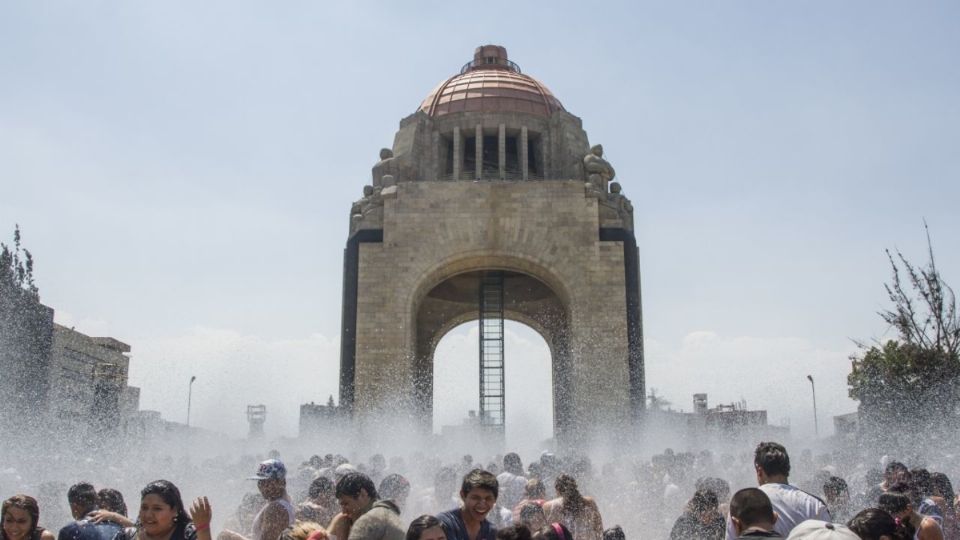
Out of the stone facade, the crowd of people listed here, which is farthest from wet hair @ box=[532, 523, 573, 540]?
the stone facade

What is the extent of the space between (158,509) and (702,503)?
135 inches

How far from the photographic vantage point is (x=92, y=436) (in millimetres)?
18141

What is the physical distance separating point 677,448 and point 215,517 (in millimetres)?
11187

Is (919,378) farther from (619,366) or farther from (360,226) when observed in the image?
(360,226)

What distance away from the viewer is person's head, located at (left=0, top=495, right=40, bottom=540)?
165 inches

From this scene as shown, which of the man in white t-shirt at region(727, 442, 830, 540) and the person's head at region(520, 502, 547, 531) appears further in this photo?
the person's head at region(520, 502, 547, 531)

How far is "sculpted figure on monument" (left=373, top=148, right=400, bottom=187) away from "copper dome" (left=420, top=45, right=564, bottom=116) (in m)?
2.14

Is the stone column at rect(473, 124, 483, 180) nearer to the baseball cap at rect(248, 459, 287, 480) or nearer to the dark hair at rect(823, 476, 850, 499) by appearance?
the dark hair at rect(823, 476, 850, 499)

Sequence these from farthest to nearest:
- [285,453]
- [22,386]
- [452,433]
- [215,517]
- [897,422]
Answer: [452,433] → [897,422] → [285,453] → [22,386] → [215,517]

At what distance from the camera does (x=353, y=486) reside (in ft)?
14.6

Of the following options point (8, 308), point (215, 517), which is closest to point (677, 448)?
point (215, 517)

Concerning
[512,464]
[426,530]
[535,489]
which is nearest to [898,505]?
[535,489]

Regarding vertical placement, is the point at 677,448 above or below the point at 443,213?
below

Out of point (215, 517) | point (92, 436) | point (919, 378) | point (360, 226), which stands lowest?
point (215, 517)
